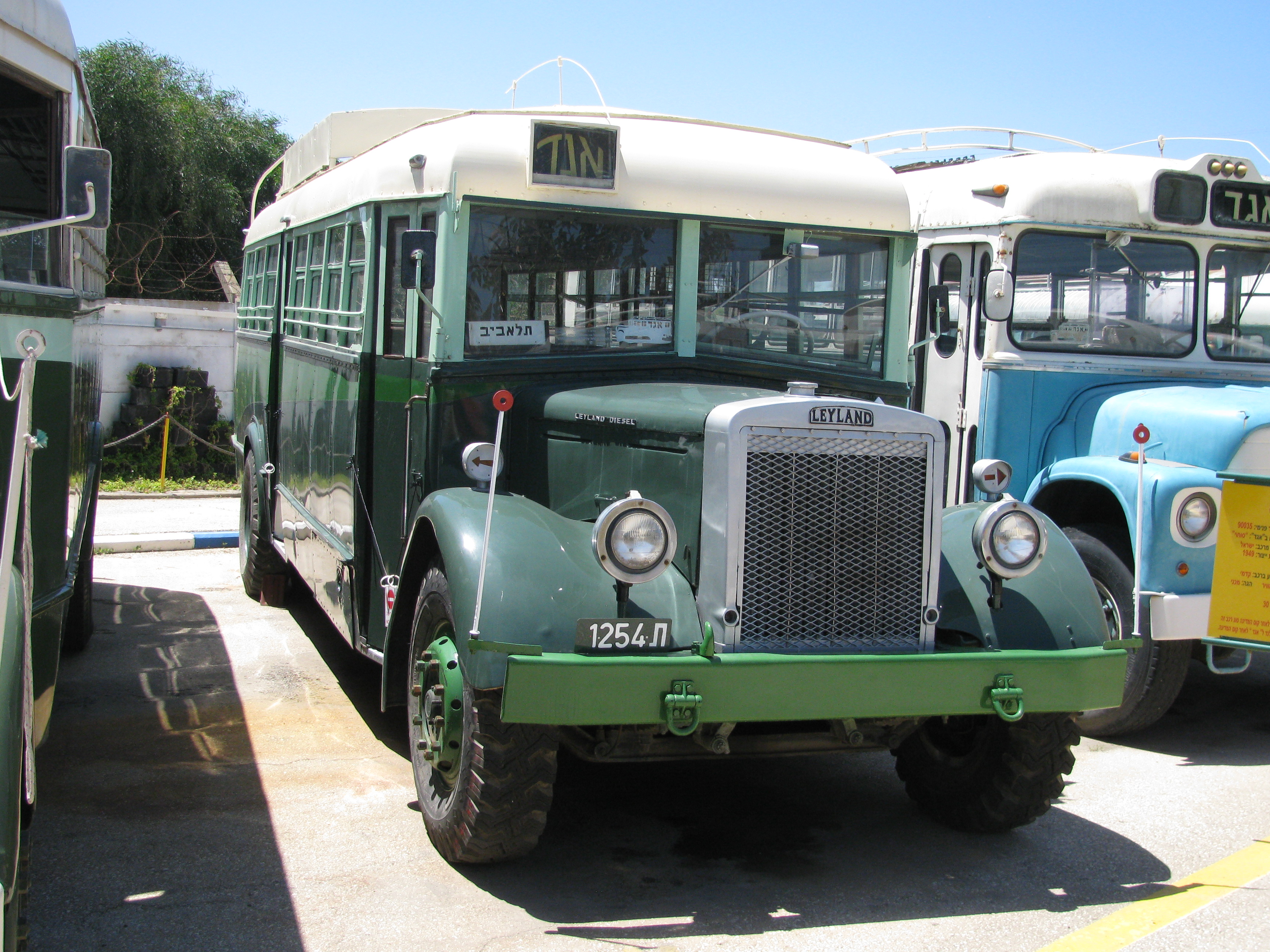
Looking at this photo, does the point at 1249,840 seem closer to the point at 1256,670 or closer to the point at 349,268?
the point at 1256,670

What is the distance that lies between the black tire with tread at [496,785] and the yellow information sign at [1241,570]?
3.37 metres

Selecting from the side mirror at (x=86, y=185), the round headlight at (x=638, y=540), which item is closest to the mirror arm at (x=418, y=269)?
the side mirror at (x=86, y=185)

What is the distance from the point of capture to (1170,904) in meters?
3.95

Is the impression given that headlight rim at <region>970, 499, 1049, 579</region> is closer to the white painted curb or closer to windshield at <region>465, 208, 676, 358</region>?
windshield at <region>465, 208, 676, 358</region>

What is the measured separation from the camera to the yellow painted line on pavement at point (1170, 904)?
3635 mm

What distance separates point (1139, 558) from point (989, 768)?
1.57 meters

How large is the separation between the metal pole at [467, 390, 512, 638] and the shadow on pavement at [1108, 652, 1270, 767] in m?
3.62

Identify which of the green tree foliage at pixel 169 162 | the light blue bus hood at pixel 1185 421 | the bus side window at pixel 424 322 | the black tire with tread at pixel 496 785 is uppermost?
the green tree foliage at pixel 169 162

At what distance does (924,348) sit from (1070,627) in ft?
10.4

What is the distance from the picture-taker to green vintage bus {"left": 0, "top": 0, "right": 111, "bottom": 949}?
2822mm

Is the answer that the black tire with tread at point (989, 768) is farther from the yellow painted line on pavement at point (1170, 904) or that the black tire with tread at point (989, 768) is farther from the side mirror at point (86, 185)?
the side mirror at point (86, 185)

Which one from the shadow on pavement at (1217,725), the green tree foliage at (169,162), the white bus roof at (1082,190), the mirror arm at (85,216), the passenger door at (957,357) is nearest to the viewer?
the mirror arm at (85,216)

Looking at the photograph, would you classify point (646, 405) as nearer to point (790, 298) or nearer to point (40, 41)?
point (790, 298)

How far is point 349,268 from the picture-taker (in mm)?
5473
